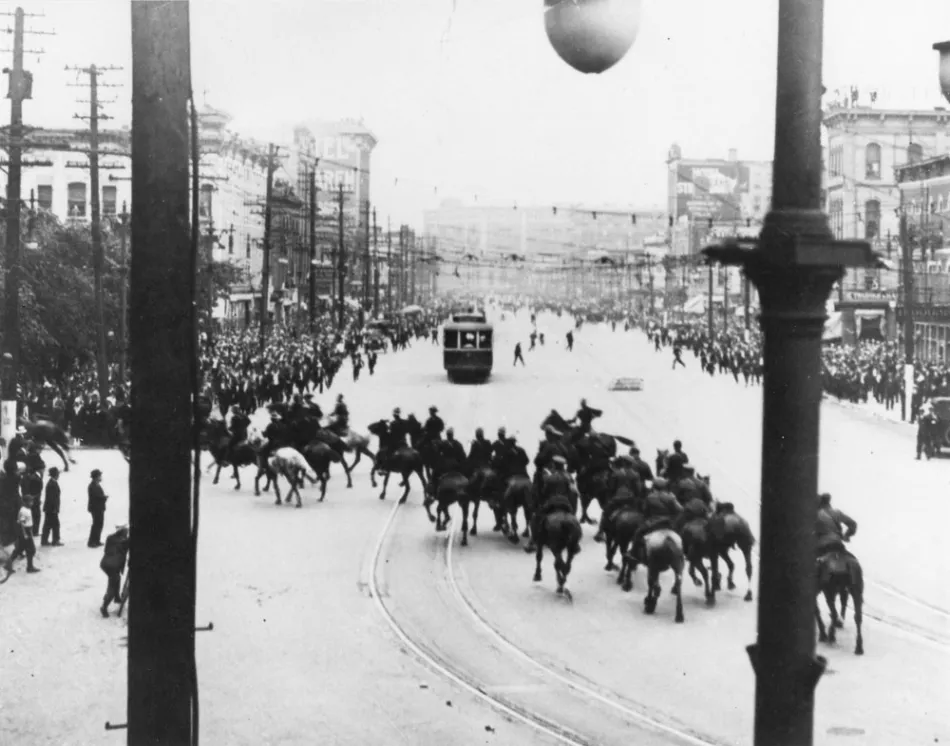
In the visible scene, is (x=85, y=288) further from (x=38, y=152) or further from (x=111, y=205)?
(x=111, y=205)

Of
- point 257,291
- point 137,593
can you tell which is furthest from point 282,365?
point 137,593

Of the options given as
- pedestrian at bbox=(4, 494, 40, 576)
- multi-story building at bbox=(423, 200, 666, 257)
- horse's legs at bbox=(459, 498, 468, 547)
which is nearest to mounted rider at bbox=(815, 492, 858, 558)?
horse's legs at bbox=(459, 498, 468, 547)

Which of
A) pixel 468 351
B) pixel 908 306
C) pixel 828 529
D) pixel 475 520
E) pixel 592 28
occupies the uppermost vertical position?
pixel 592 28

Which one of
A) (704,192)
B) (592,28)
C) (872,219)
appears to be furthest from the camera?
(704,192)

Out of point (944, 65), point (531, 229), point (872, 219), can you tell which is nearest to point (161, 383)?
point (944, 65)

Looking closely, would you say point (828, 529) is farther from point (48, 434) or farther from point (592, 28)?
point (48, 434)
